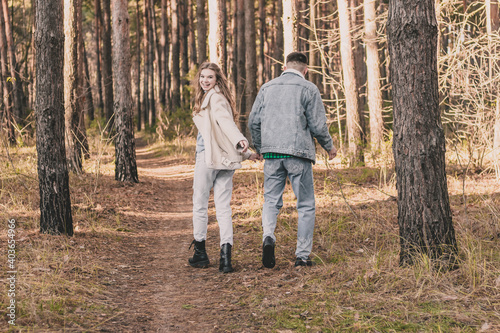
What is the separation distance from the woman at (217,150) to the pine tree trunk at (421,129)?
165 centimetres

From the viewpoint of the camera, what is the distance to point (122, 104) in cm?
1045

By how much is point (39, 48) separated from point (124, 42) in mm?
4838

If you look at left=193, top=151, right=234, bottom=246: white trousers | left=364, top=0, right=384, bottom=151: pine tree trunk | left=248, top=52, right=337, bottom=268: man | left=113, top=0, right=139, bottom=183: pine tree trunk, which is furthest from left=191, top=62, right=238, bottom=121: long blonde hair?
left=364, top=0, right=384, bottom=151: pine tree trunk

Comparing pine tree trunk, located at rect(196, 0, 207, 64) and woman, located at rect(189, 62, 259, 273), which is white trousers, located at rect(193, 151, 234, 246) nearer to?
woman, located at rect(189, 62, 259, 273)

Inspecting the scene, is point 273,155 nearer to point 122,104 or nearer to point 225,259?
point 225,259

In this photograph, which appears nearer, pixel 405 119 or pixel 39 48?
pixel 405 119

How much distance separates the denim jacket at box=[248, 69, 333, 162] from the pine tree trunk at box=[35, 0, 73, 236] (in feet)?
8.69

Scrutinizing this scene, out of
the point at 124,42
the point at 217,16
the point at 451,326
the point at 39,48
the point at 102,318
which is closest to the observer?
the point at 451,326

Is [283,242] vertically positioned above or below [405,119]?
below

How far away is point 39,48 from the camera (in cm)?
578

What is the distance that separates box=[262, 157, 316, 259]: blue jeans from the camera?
193 inches

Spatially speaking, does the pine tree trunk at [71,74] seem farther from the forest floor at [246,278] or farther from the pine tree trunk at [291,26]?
the pine tree trunk at [291,26]

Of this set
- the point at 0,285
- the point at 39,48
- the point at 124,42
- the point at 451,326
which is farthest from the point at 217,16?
the point at 451,326

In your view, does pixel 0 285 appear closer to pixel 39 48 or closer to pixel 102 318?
pixel 102 318
